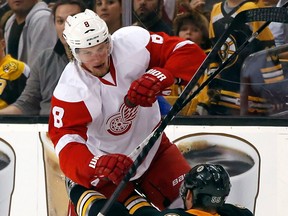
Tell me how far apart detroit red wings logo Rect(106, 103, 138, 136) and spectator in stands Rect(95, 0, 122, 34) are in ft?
3.96

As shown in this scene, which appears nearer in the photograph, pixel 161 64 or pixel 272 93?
pixel 161 64

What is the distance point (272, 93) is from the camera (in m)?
4.75

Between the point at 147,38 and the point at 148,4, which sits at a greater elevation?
the point at 147,38

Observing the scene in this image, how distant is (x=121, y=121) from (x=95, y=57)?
301mm

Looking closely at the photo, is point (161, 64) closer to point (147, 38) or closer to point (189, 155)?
point (147, 38)

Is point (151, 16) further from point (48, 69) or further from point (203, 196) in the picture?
point (203, 196)

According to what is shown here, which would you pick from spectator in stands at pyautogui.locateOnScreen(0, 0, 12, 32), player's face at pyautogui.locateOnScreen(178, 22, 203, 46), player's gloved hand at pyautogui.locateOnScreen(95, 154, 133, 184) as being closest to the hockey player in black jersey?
player's gloved hand at pyautogui.locateOnScreen(95, 154, 133, 184)

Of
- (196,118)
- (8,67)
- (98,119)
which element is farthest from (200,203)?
(8,67)

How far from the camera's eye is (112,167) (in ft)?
10.9

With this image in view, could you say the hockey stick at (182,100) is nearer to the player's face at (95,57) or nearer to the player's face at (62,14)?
the player's face at (95,57)

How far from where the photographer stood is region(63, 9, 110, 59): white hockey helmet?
11.3ft

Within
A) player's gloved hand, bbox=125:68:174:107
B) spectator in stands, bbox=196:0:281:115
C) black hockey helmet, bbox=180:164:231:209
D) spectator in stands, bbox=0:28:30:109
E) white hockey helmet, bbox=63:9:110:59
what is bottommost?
spectator in stands, bbox=0:28:30:109

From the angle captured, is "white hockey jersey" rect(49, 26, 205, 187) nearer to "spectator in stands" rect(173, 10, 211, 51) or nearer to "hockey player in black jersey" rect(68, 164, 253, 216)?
"hockey player in black jersey" rect(68, 164, 253, 216)

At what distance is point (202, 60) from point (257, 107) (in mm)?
1191
